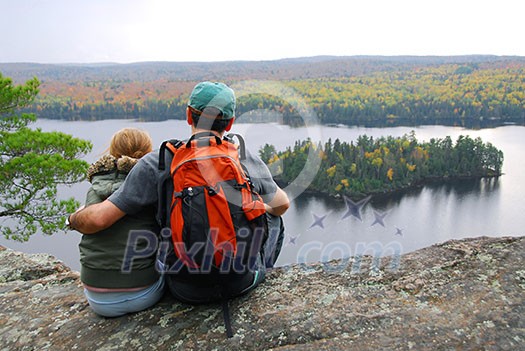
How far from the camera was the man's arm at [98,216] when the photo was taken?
1731mm

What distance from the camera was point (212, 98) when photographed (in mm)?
1717

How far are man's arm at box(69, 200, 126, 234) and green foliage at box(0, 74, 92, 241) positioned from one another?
18.6 ft

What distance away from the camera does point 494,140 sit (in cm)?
5391

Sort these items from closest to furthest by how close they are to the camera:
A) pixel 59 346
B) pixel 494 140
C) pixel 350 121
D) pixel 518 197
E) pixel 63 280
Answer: pixel 59 346, pixel 63 280, pixel 518 197, pixel 494 140, pixel 350 121

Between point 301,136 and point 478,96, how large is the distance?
51.3 meters

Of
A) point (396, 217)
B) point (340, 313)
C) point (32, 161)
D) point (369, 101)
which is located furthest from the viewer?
point (369, 101)

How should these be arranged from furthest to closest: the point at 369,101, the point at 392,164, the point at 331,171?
the point at 369,101 < the point at 392,164 < the point at 331,171

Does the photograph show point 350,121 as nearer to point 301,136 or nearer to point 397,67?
point 301,136

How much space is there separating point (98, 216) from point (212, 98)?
670mm

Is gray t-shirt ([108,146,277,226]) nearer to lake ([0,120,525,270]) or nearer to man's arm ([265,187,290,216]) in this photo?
man's arm ([265,187,290,216])

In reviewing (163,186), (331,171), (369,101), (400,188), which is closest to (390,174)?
(400,188)

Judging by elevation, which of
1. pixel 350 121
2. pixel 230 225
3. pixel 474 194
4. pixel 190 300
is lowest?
pixel 474 194

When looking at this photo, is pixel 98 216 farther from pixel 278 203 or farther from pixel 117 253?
pixel 278 203

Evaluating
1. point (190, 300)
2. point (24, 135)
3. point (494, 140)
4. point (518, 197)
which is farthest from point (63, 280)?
point (494, 140)
